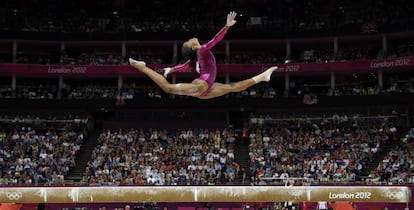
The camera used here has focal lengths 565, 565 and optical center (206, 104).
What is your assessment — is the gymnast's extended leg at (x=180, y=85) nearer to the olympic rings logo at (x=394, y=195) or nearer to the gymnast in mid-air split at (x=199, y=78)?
the gymnast in mid-air split at (x=199, y=78)

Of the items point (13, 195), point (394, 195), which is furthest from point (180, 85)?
point (394, 195)

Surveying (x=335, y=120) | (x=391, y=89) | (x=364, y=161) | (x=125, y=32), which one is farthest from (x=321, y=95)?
(x=125, y=32)

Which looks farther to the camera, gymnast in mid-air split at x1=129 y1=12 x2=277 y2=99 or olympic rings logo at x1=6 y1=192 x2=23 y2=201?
A: olympic rings logo at x1=6 y1=192 x2=23 y2=201

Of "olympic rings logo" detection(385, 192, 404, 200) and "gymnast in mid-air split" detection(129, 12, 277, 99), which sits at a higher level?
"gymnast in mid-air split" detection(129, 12, 277, 99)

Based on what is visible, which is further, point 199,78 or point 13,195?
point 13,195

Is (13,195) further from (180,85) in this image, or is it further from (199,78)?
(199,78)

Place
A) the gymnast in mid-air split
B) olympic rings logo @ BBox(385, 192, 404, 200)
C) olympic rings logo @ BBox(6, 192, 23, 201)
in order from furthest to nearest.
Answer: olympic rings logo @ BBox(385, 192, 404, 200) < olympic rings logo @ BBox(6, 192, 23, 201) < the gymnast in mid-air split

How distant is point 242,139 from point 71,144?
1085cm

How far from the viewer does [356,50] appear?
4228cm

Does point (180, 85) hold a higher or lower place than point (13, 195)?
higher

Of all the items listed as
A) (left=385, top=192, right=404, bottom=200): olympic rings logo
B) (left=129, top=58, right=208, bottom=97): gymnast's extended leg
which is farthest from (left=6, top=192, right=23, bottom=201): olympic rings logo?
(left=385, top=192, right=404, bottom=200): olympic rings logo

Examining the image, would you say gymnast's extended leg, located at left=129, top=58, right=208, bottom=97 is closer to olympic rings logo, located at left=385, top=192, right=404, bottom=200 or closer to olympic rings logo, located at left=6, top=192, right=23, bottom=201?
olympic rings logo, located at left=6, top=192, right=23, bottom=201

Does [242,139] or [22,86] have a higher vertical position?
[22,86]

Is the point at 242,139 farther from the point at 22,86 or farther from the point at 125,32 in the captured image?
the point at 22,86
